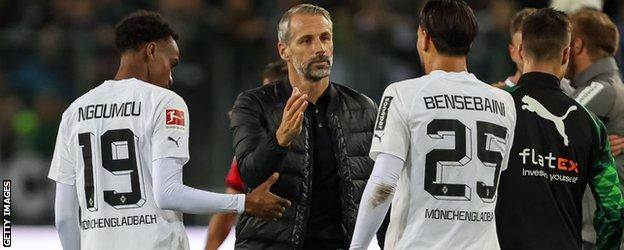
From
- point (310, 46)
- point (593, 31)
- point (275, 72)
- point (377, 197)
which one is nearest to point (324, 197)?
point (310, 46)

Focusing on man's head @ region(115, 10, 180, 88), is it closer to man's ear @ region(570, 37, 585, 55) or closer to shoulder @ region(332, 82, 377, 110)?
shoulder @ region(332, 82, 377, 110)

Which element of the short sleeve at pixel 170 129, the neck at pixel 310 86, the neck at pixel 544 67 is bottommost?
the short sleeve at pixel 170 129

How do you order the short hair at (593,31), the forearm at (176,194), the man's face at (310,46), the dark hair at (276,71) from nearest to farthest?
the forearm at (176,194) → the man's face at (310,46) → the short hair at (593,31) → the dark hair at (276,71)

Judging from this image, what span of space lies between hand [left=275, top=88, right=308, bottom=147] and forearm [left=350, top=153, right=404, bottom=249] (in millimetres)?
582

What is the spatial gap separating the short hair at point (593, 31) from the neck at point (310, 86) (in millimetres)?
1613

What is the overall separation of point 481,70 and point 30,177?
491 cm

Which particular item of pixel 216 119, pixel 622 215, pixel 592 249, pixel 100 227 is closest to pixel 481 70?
pixel 216 119

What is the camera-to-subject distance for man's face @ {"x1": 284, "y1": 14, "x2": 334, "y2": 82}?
632 centimetres

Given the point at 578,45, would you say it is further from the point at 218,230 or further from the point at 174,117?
the point at 218,230

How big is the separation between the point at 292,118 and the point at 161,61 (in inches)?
28.9

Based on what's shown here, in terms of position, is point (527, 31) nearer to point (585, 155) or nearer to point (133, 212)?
point (585, 155)

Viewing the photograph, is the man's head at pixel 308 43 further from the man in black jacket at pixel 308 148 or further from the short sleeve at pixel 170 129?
the short sleeve at pixel 170 129

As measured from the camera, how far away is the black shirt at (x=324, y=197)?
20.2 feet

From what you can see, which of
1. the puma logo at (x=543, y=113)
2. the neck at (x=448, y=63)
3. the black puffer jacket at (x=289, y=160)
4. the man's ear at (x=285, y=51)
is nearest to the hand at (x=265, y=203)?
the black puffer jacket at (x=289, y=160)
